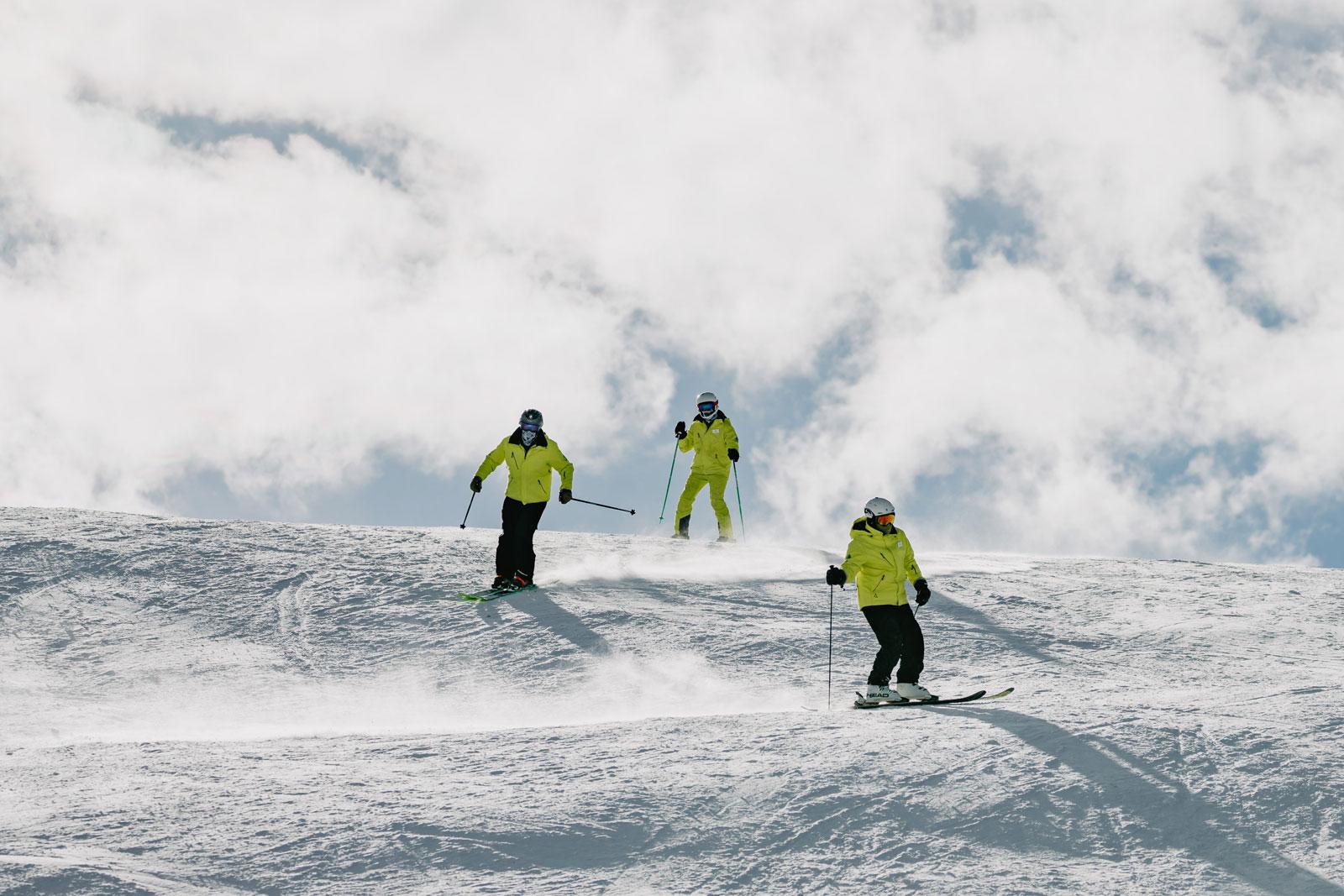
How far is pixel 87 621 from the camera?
41.3 feet

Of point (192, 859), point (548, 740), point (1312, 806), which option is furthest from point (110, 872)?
point (1312, 806)

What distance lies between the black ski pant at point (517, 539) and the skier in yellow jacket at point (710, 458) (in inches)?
164

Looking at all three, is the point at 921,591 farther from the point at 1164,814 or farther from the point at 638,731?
the point at 1164,814

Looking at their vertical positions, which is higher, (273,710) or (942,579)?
(942,579)

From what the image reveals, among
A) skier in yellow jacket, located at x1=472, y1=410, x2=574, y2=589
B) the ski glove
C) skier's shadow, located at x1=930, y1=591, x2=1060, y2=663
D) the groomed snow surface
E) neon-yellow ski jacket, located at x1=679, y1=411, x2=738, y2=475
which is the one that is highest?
neon-yellow ski jacket, located at x1=679, y1=411, x2=738, y2=475

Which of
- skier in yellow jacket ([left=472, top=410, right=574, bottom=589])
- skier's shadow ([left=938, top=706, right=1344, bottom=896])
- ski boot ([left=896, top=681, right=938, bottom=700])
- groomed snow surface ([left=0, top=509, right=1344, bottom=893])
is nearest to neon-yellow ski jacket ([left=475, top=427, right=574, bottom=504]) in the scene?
skier in yellow jacket ([left=472, top=410, right=574, bottom=589])

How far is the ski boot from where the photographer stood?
9.48 metres

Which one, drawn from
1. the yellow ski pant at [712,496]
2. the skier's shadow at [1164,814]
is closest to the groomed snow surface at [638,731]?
the skier's shadow at [1164,814]

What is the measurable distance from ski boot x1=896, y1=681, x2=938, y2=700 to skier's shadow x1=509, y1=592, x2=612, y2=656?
2.80m

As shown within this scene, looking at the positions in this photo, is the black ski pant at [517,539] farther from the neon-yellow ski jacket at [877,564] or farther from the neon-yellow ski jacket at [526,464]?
the neon-yellow ski jacket at [877,564]

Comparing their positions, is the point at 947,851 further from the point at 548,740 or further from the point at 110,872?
the point at 110,872

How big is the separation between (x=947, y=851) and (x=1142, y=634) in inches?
263

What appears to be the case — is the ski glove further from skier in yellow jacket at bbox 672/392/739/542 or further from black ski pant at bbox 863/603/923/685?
skier in yellow jacket at bbox 672/392/739/542

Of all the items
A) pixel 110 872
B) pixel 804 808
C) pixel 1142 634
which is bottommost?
pixel 110 872
